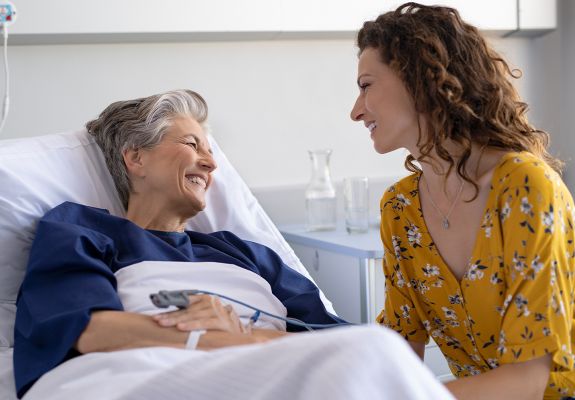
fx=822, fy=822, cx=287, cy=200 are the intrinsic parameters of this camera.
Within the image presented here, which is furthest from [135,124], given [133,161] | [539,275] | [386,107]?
[539,275]

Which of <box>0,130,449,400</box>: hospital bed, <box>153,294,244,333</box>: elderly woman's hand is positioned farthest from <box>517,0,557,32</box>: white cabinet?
<box>153,294,244,333</box>: elderly woman's hand

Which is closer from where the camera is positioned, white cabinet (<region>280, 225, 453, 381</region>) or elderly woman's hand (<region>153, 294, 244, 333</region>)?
elderly woman's hand (<region>153, 294, 244, 333</region>)

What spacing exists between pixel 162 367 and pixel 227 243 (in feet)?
2.05

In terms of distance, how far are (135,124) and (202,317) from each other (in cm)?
57

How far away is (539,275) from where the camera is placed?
1354 mm

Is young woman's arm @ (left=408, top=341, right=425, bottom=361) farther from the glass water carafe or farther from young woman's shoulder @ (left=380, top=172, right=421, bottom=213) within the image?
the glass water carafe

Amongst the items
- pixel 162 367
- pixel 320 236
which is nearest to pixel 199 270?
pixel 162 367

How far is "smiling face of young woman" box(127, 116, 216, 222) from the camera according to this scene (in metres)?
1.89

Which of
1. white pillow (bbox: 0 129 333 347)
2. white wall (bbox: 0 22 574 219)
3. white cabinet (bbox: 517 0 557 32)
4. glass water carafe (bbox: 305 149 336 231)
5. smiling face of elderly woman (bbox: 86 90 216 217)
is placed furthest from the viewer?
white cabinet (bbox: 517 0 557 32)

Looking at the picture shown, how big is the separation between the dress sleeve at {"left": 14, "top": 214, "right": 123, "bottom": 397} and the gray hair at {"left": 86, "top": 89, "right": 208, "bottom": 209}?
335 millimetres

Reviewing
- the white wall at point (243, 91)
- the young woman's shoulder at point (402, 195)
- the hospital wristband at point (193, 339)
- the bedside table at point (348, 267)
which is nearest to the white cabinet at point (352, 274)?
the bedside table at point (348, 267)

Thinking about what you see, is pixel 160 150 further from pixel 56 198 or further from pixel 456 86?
pixel 456 86

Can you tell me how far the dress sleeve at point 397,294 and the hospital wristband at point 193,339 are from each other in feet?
1.33

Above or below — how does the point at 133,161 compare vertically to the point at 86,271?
above
